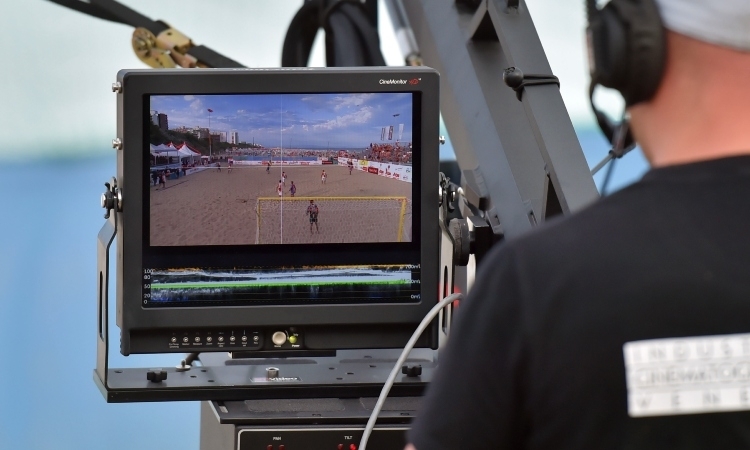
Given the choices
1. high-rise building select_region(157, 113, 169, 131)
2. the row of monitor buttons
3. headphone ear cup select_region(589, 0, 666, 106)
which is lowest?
the row of monitor buttons

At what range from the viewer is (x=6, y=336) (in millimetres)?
3977

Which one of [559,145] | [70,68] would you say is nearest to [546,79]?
[559,145]

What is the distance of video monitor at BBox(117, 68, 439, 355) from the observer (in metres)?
1.71

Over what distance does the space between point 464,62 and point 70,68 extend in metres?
2.66

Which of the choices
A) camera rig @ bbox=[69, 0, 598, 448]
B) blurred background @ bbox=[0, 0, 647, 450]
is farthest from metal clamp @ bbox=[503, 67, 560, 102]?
blurred background @ bbox=[0, 0, 647, 450]

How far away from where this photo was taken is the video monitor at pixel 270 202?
171cm

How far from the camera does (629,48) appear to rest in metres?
0.81

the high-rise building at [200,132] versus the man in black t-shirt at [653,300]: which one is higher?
the high-rise building at [200,132]

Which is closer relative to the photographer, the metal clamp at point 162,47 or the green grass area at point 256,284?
the green grass area at point 256,284

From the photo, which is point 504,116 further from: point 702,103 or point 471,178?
point 702,103

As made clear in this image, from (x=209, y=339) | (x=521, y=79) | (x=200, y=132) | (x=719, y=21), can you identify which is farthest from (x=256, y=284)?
(x=719, y=21)

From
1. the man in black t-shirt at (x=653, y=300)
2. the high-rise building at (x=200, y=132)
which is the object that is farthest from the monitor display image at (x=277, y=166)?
the man in black t-shirt at (x=653, y=300)

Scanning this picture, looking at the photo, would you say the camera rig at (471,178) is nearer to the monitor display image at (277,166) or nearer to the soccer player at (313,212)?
the monitor display image at (277,166)

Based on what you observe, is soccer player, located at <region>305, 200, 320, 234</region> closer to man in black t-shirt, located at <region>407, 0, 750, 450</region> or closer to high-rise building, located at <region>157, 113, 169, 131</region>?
high-rise building, located at <region>157, 113, 169, 131</region>
